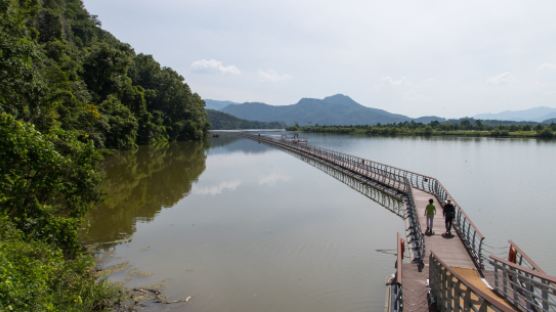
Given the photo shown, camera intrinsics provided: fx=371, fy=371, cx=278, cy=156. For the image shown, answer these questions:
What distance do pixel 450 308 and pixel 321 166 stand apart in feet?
133

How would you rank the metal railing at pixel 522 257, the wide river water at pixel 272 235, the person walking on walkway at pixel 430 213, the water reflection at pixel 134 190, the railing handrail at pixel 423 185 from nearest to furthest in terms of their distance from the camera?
1. the metal railing at pixel 522 257
2. the wide river water at pixel 272 235
3. the railing handrail at pixel 423 185
4. the person walking on walkway at pixel 430 213
5. the water reflection at pixel 134 190

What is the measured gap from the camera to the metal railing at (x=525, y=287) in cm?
579

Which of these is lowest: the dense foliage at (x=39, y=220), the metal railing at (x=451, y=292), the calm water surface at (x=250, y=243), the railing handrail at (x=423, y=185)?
the calm water surface at (x=250, y=243)

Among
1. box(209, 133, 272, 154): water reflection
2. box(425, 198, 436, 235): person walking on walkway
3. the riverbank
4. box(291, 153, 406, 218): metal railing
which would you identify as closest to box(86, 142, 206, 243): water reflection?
box(425, 198, 436, 235): person walking on walkway

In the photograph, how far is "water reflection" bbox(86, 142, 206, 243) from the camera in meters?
19.2

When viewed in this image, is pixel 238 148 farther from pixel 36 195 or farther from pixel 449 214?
pixel 36 195

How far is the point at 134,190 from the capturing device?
29.5 meters

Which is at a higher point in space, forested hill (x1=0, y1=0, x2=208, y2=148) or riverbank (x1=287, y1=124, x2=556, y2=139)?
forested hill (x1=0, y1=0, x2=208, y2=148)

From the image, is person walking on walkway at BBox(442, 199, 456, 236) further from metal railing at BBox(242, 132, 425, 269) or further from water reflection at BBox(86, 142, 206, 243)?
water reflection at BBox(86, 142, 206, 243)

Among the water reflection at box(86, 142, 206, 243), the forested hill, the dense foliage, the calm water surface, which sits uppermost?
the forested hill

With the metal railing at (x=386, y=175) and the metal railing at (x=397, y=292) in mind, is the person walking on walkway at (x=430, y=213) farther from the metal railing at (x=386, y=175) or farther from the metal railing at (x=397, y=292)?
the metal railing at (x=397, y=292)

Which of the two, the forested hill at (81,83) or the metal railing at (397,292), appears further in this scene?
the metal railing at (397,292)

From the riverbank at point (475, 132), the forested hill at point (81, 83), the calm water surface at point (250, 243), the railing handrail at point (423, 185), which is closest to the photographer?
the forested hill at point (81, 83)

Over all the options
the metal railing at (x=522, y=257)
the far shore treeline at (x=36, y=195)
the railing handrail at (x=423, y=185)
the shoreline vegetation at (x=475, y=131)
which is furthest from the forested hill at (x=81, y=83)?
the shoreline vegetation at (x=475, y=131)
